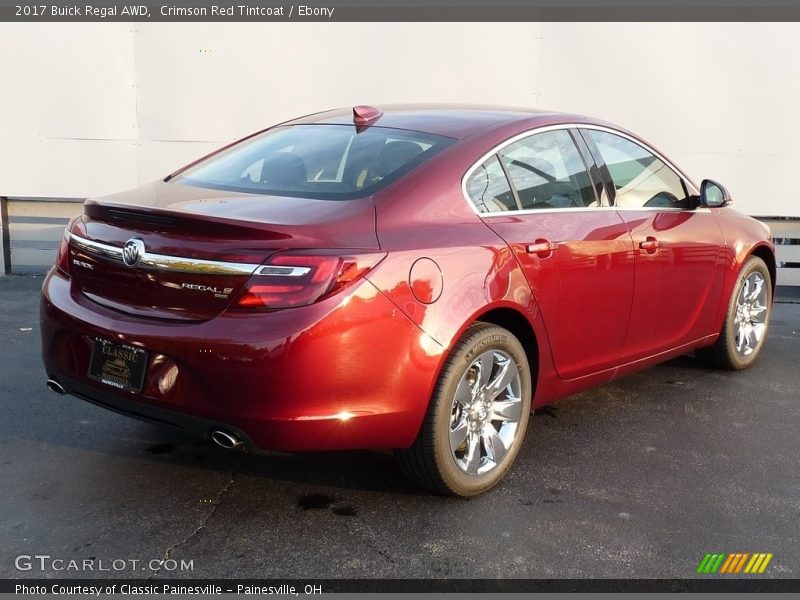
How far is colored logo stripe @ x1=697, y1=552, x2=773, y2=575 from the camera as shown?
2.96 meters

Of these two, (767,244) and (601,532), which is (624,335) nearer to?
(601,532)

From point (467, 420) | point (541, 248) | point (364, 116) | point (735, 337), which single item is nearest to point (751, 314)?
point (735, 337)

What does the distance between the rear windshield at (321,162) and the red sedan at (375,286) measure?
0.01 metres

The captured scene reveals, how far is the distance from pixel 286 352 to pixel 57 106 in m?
5.76

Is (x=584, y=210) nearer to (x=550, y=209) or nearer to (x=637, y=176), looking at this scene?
(x=550, y=209)

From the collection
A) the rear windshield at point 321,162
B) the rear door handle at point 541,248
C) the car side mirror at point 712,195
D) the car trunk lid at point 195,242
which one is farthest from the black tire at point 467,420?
the car side mirror at point 712,195

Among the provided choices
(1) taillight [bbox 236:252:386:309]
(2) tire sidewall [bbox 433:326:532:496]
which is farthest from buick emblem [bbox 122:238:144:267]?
(2) tire sidewall [bbox 433:326:532:496]

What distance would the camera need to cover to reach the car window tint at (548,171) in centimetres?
373

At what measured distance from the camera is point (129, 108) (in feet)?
24.9

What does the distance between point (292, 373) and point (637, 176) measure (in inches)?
96.6

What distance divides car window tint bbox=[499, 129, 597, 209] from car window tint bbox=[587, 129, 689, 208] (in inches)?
9.7

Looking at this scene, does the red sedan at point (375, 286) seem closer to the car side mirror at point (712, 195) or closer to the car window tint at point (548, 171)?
the car window tint at point (548, 171)

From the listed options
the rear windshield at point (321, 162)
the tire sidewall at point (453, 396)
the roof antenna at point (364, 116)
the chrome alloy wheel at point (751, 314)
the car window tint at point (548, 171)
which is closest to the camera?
the tire sidewall at point (453, 396)

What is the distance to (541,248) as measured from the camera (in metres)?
3.61
